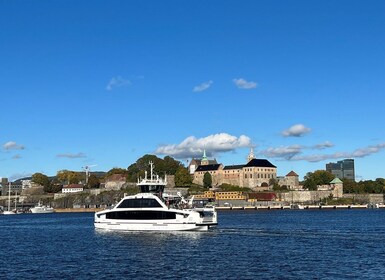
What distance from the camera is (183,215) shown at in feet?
196

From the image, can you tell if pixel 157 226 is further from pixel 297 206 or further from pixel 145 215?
pixel 297 206

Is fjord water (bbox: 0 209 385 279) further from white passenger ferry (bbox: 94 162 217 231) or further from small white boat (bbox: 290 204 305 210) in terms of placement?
small white boat (bbox: 290 204 305 210)

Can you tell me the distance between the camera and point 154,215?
6066cm

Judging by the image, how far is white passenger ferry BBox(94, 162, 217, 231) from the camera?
59.8m

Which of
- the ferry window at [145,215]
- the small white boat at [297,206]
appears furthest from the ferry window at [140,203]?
the small white boat at [297,206]

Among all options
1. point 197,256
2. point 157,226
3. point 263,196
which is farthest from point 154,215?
point 263,196

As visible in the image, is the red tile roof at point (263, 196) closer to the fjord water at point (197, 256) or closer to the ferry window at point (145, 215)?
the ferry window at point (145, 215)

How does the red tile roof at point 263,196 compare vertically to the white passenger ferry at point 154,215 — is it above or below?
above

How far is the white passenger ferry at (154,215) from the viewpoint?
5984 cm

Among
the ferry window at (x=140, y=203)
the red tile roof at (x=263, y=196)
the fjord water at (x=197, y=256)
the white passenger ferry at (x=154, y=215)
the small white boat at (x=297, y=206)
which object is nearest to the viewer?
the fjord water at (x=197, y=256)

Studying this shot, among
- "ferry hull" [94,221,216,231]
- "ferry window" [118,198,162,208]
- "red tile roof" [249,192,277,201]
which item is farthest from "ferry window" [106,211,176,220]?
"red tile roof" [249,192,277,201]

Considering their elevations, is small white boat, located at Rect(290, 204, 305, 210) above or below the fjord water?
above

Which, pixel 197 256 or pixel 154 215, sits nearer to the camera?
pixel 197 256

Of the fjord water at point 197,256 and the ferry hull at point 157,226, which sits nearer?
the fjord water at point 197,256
